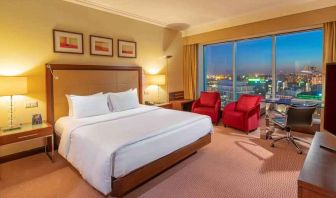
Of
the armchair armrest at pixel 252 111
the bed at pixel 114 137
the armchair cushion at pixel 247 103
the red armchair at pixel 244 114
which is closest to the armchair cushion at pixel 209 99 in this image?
the red armchair at pixel 244 114

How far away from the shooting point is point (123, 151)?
2.19 meters

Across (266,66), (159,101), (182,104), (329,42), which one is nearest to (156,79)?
(159,101)

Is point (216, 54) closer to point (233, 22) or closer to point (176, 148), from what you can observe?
point (233, 22)

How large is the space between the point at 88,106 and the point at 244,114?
11.0 feet

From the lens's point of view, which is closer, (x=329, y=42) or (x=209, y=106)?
(x=329, y=42)

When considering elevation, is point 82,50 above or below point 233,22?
below

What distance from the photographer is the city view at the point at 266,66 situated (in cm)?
469

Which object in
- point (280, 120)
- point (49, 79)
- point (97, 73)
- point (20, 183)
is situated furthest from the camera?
point (97, 73)

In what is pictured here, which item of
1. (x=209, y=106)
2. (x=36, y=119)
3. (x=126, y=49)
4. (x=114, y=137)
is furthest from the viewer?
(x=209, y=106)

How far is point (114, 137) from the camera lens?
2.44 m

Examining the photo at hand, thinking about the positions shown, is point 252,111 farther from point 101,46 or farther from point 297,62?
point 101,46

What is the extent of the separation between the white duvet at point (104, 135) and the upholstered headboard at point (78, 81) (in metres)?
0.39

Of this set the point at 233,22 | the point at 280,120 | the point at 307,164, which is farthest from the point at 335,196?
the point at 233,22

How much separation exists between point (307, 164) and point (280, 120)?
107 inches
